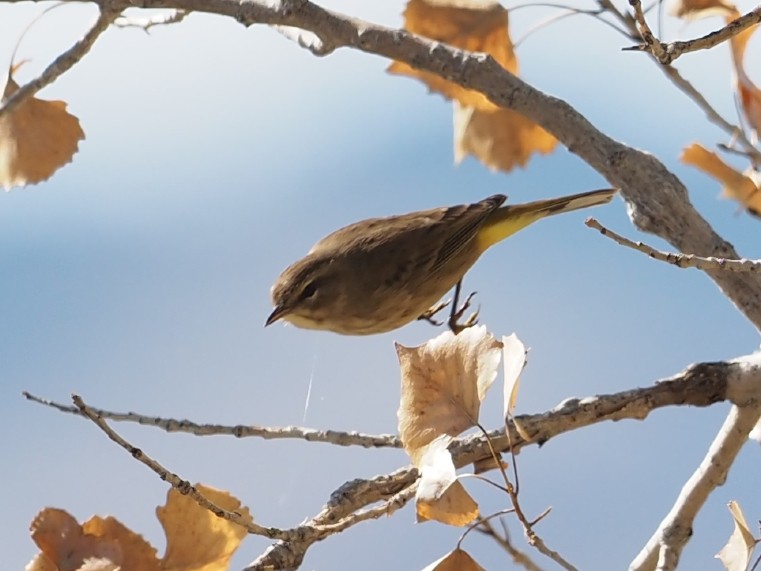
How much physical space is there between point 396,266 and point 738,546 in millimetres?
1401

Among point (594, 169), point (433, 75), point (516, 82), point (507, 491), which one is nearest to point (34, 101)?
point (433, 75)

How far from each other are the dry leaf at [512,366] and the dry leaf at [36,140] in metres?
1.07

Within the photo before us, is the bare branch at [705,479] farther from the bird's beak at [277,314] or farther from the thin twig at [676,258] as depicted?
the bird's beak at [277,314]

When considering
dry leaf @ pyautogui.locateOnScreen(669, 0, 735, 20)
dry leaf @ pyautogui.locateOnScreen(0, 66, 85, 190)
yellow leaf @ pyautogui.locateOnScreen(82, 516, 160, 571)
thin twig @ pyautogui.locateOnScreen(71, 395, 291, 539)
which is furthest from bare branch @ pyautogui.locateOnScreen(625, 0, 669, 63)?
dry leaf @ pyautogui.locateOnScreen(0, 66, 85, 190)

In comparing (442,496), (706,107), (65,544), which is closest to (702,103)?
(706,107)

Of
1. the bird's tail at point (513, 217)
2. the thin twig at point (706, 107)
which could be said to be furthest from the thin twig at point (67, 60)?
the bird's tail at point (513, 217)

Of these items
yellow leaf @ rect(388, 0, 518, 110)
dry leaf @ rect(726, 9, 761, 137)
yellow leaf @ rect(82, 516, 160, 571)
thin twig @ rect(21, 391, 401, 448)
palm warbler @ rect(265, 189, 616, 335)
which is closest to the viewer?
yellow leaf @ rect(82, 516, 160, 571)

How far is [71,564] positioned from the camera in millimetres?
1251

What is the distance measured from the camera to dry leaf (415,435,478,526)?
1127mm

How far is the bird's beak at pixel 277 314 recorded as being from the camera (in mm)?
2612

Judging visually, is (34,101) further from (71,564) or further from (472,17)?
(71,564)

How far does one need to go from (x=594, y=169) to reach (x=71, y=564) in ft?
3.47

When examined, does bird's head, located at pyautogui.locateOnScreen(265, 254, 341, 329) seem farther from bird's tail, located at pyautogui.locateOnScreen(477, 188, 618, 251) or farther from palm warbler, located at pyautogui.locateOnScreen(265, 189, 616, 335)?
bird's tail, located at pyautogui.locateOnScreen(477, 188, 618, 251)

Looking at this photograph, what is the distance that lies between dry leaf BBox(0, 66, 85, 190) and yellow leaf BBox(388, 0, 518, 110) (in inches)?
25.4
